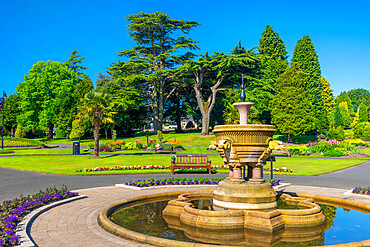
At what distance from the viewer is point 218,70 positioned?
147ft

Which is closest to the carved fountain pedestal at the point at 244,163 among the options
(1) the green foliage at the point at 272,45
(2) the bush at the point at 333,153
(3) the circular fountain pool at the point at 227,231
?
(3) the circular fountain pool at the point at 227,231

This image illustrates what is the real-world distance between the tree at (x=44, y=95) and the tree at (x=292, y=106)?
40.3 meters

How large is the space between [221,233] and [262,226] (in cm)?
96

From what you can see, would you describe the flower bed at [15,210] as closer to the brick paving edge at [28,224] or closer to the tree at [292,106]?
the brick paving edge at [28,224]

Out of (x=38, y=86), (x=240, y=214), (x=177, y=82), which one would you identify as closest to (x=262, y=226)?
(x=240, y=214)

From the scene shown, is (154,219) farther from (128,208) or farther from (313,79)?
(313,79)

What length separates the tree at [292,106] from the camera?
45812 millimetres

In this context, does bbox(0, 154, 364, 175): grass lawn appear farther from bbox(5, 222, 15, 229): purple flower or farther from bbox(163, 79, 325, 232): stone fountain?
bbox(5, 222, 15, 229): purple flower

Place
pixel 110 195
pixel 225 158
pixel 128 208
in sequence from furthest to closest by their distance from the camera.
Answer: pixel 110 195 → pixel 128 208 → pixel 225 158

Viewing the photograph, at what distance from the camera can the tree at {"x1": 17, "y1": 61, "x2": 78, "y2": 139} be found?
56.3 m

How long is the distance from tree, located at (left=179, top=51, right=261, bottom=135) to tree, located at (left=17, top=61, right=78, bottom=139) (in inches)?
1033

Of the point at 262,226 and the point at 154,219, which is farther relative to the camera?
the point at 154,219

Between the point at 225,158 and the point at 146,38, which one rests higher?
the point at 146,38

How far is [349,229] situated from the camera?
7055 millimetres
